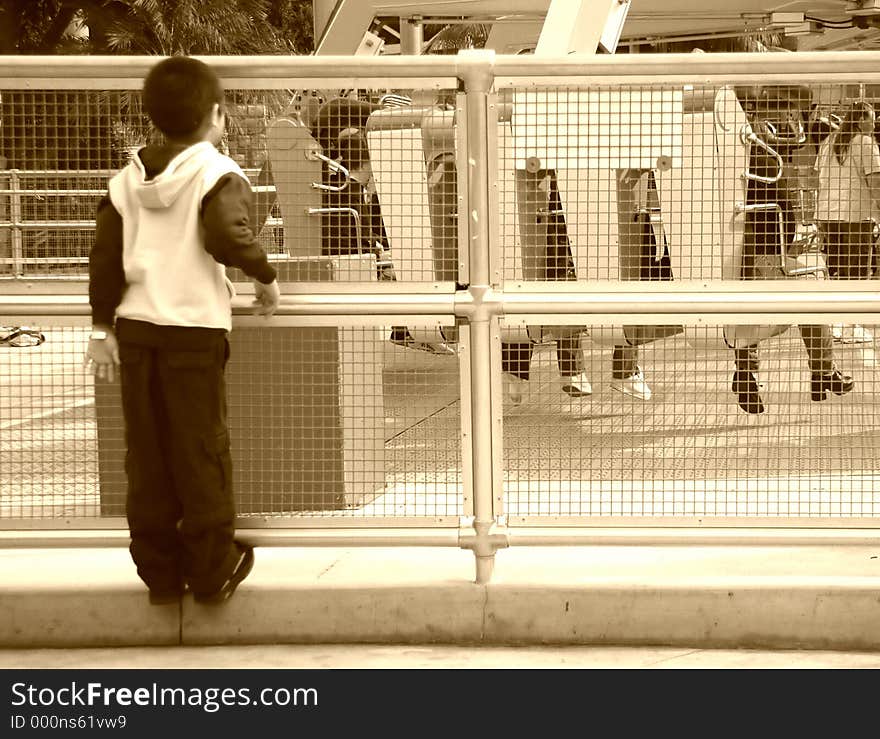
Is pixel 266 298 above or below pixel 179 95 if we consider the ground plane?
below

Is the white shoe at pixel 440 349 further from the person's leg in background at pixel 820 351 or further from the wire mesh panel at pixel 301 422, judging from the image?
the person's leg in background at pixel 820 351

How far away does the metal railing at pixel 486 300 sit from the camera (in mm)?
4609

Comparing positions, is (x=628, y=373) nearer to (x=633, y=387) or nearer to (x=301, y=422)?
(x=633, y=387)

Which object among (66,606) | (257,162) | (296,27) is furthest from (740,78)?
(296,27)

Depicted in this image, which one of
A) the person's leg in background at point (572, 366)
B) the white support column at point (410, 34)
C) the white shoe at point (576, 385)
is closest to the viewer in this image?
the white shoe at point (576, 385)

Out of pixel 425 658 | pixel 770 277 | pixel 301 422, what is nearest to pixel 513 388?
pixel 301 422

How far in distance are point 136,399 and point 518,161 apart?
1.50 metres

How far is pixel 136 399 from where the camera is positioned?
14.9 feet

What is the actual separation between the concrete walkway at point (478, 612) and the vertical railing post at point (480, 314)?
0.60ft

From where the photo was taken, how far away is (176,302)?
4.47 meters

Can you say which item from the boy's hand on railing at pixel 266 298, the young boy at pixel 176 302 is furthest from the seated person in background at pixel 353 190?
the young boy at pixel 176 302

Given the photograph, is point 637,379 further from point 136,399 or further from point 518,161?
point 136,399

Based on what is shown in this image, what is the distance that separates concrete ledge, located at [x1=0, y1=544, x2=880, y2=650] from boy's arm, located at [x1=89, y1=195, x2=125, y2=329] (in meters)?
0.99

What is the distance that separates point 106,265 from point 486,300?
1.22 meters
